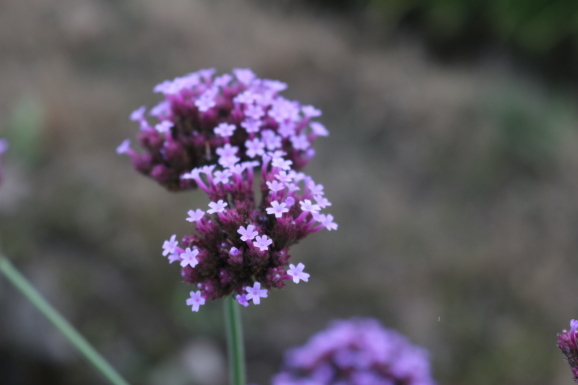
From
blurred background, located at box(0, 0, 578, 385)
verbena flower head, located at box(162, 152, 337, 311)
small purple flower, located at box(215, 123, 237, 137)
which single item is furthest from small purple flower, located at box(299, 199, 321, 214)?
blurred background, located at box(0, 0, 578, 385)

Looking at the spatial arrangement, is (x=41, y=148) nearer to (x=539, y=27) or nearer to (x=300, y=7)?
(x=300, y=7)

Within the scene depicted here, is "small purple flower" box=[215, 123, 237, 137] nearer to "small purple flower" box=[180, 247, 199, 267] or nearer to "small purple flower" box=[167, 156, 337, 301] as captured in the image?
"small purple flower" box=[167, 156, 337, 301]

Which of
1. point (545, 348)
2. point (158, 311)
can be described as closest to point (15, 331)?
point (158, 311)

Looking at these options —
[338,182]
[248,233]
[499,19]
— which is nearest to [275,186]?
[248,233]

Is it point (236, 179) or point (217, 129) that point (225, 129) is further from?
point (236, 179)

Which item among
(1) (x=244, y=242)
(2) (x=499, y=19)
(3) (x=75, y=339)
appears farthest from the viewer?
(2) (x=499, y=19)

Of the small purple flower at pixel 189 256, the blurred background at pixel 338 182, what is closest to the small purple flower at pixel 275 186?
the small purple flower at pixel 189 256
